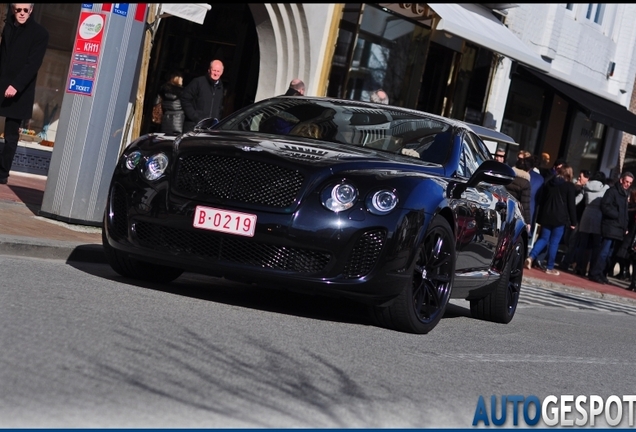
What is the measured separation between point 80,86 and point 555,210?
1100 centimetres

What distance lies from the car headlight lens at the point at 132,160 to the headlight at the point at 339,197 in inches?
53.1

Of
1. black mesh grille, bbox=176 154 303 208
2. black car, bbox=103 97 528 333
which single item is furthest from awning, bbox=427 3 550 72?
black mesh grille, bbox=176 154 303 208

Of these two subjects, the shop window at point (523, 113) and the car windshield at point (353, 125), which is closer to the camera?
the car windshield at point (353, 125)

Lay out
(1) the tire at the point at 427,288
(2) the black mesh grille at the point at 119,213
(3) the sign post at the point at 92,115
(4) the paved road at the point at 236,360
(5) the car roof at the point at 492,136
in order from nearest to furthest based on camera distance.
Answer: (4) the paved road at the point at 236,360 < (1) the tire at the point at 427,288 < (2) the black mesh grille at the point at 119,213 < (3) the sign post at the point at 92,115 < (5) the car roof at the point at 492,136

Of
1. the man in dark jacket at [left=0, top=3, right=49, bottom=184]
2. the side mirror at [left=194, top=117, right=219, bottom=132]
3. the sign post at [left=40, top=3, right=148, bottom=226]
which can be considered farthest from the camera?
the man in dark jacket at [left=0, top=3, right=49, bottom=184]

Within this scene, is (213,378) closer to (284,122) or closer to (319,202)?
(319,202)

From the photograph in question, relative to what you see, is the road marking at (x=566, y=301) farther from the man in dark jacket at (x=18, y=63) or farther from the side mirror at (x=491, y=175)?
the man in dark jacket at (x=18, y=63)

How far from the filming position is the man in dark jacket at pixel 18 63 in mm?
12648

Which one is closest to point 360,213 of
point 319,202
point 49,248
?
point 319,202

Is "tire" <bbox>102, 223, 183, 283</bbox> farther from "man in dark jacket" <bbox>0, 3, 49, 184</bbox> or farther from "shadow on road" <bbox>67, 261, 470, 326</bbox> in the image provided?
"man in dark jacket" <bbox>0, 3, 49, 184</bbox>

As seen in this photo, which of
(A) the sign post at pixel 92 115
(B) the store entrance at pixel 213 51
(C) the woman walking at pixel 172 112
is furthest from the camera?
(B) the store entrance at pixel 213 51

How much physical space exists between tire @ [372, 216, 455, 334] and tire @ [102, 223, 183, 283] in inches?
62.3

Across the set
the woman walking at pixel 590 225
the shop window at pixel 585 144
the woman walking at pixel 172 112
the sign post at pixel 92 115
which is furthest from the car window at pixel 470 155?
the shop window at pixel 585 144

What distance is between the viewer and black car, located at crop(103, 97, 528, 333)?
7363 mm
